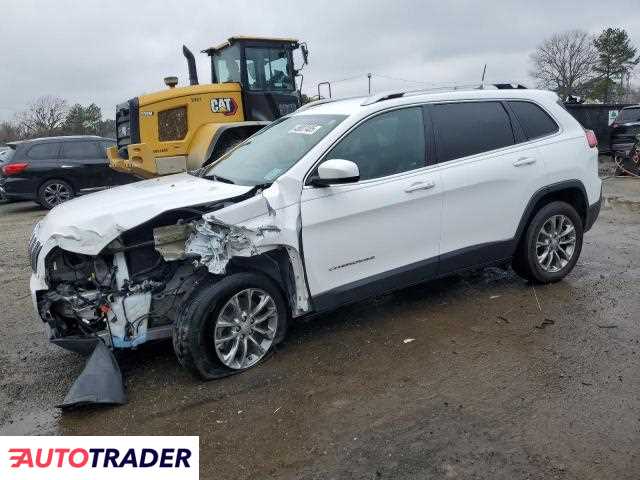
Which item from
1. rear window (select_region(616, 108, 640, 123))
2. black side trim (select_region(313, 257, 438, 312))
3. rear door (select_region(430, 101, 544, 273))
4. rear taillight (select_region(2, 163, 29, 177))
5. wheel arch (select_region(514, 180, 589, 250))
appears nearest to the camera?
black side trim (select_region(313, 257, 438, 312))

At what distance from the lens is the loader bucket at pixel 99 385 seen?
3.43 meters

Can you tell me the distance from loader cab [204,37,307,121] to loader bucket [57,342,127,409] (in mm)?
7180

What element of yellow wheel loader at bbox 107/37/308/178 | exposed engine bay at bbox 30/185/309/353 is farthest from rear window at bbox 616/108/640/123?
exposed engine bay at bbox 30/185/309/353

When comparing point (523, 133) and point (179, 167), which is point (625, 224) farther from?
point (179, 167)

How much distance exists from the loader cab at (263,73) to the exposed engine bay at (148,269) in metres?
6.65

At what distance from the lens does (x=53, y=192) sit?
40.0 feet

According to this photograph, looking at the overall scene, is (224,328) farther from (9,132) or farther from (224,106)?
(9,132)

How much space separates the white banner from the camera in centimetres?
284

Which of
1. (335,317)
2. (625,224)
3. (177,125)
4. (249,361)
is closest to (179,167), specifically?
(177,125)

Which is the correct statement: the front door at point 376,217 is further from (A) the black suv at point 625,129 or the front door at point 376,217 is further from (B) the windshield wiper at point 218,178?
(A) the black suv at point 625,129

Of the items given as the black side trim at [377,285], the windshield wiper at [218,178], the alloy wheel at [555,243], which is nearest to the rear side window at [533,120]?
the alloy wheel at [555,243]

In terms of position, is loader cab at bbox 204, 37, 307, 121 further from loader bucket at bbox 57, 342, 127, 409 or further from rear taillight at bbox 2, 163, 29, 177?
loader bucket at bbox 57, 342, 127, 409

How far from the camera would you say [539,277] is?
5.11 m

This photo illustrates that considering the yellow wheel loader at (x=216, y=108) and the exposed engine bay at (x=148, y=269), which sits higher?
the yellow wheel loader at (x=216, y=108)
